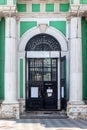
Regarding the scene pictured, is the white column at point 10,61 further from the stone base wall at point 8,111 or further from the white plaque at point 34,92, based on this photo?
the white plaque at point 34,92

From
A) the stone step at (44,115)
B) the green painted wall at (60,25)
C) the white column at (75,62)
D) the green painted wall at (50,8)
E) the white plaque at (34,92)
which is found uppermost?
the green painted wall at (50,8)

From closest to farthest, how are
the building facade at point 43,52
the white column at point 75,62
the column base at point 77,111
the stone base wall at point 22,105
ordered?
the column base at point 77,111, the white column at point 75,62, the building facade at point 43,52, the stone base wall at point 22,105

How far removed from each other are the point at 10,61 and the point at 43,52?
2.47 metres

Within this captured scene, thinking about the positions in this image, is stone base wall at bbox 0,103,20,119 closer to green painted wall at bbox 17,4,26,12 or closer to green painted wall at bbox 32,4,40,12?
green painted wall at bbox 17,4,26,12

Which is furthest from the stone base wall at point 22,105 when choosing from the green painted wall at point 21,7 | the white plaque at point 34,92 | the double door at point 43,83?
the green painted wall at point 21,7

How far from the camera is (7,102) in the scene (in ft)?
74.3

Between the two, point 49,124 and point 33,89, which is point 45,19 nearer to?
point 33,89

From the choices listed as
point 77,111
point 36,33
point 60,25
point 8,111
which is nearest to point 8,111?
point 8,111

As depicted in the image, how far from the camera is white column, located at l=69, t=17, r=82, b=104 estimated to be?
22.7m

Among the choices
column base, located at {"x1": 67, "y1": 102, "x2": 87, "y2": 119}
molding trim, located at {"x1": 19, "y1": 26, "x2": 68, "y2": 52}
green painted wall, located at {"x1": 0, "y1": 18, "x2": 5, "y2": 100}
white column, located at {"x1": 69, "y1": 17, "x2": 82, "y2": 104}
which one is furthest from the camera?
molding trim, located at {"x1": 19, "y1": 26, "x2": 68, "y2": 52}

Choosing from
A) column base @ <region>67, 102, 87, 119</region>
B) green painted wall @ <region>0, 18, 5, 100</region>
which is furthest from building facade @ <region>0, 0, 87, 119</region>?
column base @ <region>67, 102, 87, 119</region>

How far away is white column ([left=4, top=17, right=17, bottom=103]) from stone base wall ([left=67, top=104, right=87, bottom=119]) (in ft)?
10.2

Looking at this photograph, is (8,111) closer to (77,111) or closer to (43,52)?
(77,111)

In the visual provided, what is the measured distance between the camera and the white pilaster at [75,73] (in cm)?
2255
